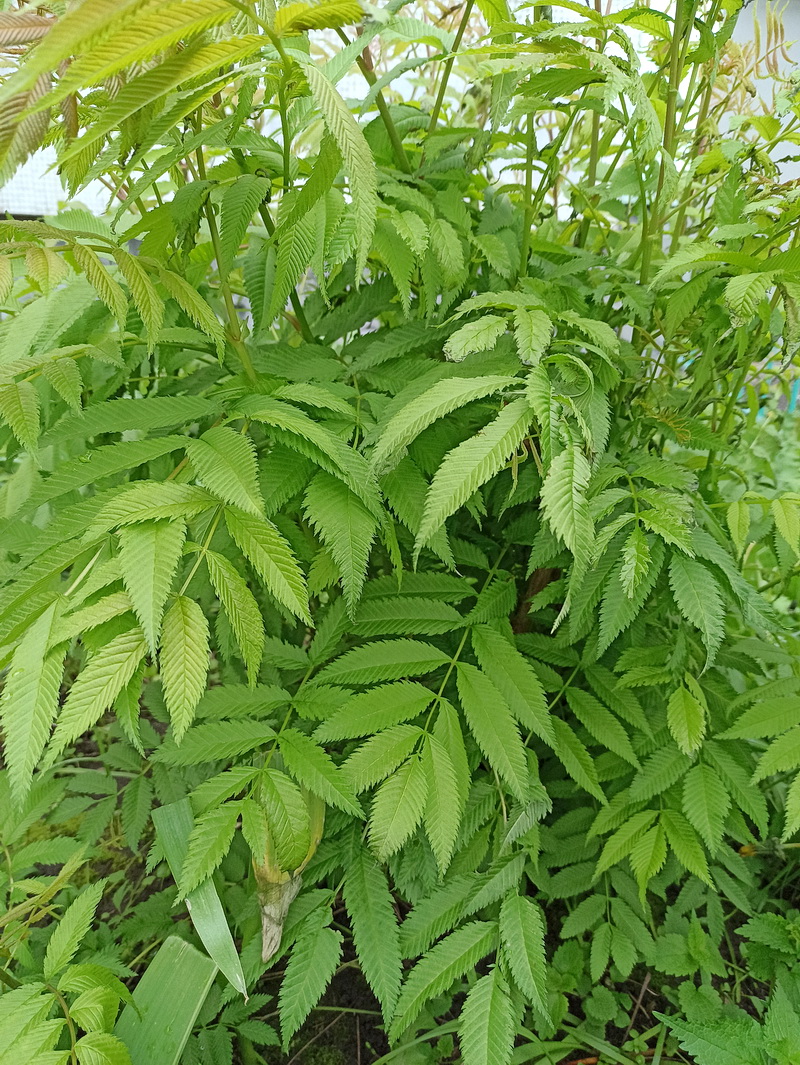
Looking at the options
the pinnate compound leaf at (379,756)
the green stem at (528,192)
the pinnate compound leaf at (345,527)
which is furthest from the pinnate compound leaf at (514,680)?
the green stem at (528,192)

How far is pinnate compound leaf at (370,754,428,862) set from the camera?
2.14 feet

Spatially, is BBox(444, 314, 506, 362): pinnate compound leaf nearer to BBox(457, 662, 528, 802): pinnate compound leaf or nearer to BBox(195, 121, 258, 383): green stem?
BBox(195, 121, 258, 383): green stem

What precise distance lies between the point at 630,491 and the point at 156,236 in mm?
553

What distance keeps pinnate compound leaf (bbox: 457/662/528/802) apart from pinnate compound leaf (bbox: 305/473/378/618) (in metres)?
0.20

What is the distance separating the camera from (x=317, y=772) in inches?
26.8

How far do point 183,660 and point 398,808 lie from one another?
0.28m

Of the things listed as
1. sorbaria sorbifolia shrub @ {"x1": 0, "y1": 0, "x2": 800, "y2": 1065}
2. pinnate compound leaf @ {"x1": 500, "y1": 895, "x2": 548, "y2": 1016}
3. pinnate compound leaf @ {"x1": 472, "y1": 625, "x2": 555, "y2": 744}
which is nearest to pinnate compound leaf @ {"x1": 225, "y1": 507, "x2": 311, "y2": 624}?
sorbaria sorbifolia shrub @ {"x1": 0, "y1": 0, "x2": 800, "y2": 1065}

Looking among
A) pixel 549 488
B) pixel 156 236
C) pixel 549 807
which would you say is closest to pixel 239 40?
pixel 156 236

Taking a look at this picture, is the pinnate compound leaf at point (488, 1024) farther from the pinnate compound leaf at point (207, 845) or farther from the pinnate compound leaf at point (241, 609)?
the pinnate compound leaf at point (241, 609)

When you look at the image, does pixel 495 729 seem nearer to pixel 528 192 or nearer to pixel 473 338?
pixel 473 338

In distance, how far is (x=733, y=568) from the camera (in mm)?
721

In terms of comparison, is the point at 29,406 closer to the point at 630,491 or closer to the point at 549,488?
the point at 549,488

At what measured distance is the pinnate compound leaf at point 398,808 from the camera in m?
0.65

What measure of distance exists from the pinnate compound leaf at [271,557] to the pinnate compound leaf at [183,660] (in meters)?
0.06
